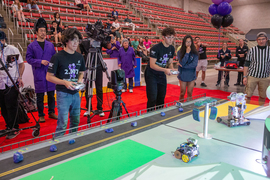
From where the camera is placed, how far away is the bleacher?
8.39 meters

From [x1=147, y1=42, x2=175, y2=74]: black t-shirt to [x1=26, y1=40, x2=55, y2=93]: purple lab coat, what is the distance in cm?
171

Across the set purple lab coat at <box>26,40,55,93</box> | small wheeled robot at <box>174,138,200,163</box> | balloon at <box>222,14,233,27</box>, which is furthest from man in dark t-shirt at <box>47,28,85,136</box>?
balloon at <box>222,14,233,27</box>

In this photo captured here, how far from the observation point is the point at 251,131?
4.44ft

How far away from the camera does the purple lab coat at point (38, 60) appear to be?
3.01 meters

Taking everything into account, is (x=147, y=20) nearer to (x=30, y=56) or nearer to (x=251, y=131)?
(x=30, y=56)

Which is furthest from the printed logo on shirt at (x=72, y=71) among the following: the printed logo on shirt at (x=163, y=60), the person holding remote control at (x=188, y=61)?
the person holding remote control at (x=188, y=61)

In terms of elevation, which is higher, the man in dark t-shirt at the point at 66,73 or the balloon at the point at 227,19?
the balloon at the point at 227,19

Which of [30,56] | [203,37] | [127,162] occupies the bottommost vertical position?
[127,162]

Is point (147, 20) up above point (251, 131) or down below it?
above

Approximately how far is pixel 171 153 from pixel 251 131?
67cm

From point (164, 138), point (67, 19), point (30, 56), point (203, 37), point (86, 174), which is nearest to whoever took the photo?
point (86, 174)

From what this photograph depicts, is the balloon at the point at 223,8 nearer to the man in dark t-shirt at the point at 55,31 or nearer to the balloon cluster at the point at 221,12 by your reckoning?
the balloon cluster at the point at 221,12

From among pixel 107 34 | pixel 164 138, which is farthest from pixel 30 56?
pixel 164 138

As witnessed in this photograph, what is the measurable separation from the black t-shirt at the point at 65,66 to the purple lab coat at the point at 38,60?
1399 millimetres
